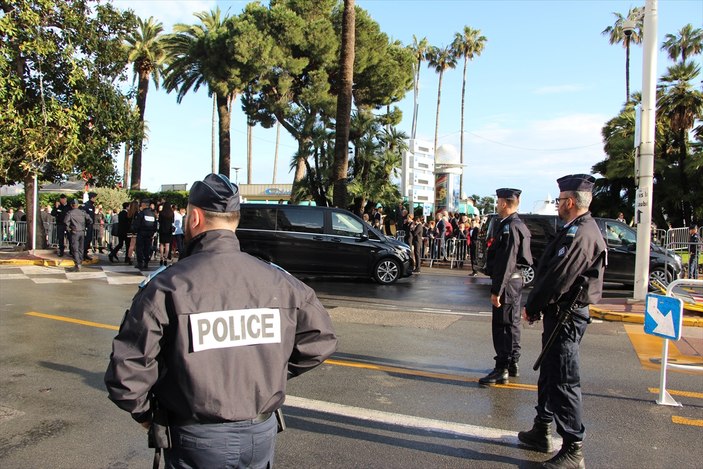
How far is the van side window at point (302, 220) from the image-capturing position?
12844 millimetres

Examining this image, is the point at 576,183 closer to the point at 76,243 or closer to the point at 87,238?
the point at 76,243

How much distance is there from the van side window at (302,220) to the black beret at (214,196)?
10.6 meters

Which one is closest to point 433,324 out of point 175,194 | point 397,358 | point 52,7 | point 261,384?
point 397,358

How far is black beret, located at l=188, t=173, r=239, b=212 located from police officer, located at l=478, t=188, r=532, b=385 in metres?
3.55

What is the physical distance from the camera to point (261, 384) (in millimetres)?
2039

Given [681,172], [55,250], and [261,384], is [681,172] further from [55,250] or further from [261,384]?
[261,384]

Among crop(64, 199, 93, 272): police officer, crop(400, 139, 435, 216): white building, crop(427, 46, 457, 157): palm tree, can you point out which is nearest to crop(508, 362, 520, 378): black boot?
crop(64, 199, 93, 272): police officer

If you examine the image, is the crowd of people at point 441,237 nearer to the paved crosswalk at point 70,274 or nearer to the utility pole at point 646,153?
the utility pole at point 646,153

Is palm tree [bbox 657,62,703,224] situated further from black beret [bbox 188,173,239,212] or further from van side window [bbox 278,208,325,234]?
black beret [bbox 188,173,239,212]

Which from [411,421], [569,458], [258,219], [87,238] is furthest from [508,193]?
[87,238]

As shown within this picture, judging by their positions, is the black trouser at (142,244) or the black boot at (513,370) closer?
the black boot at (513,370)

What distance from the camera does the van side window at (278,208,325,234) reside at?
12.8 meters

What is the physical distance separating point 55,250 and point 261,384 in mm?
17251

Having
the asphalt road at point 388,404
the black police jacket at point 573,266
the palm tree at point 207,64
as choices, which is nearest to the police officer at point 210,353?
the asphalt road at point 388,404
